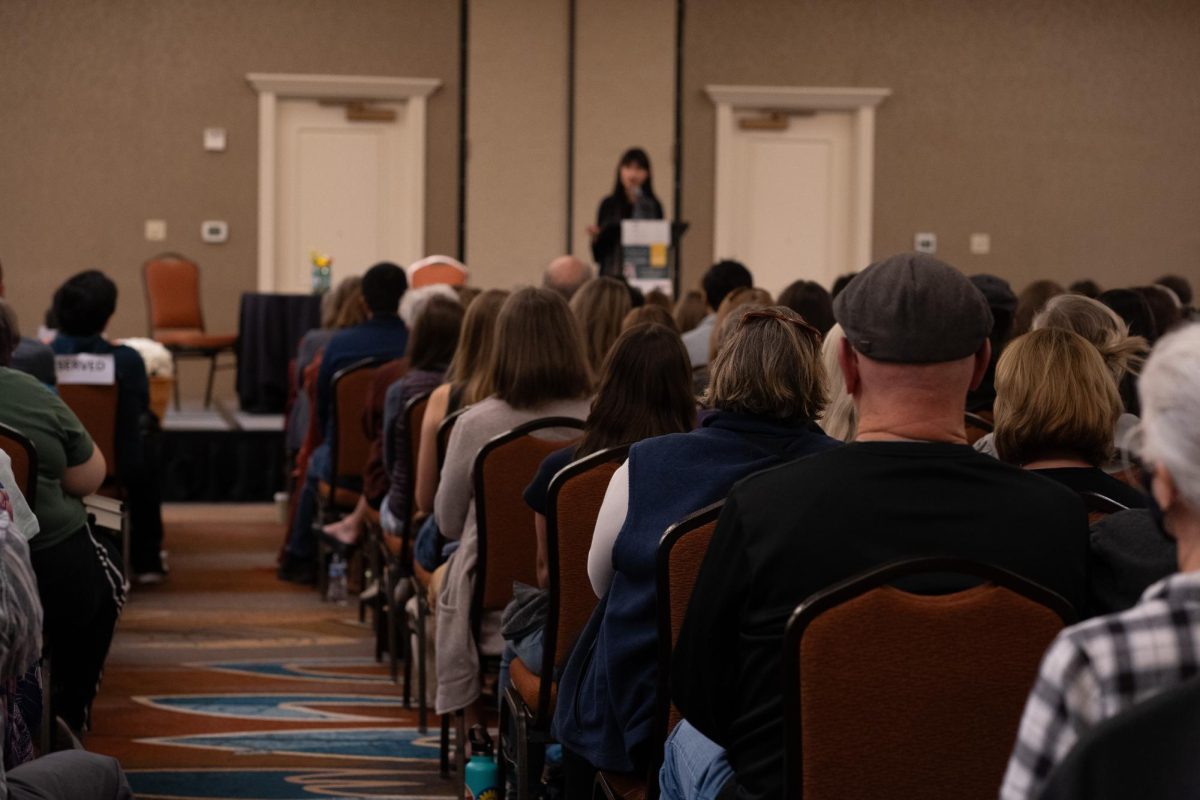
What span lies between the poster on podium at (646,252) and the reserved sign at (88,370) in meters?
3.74

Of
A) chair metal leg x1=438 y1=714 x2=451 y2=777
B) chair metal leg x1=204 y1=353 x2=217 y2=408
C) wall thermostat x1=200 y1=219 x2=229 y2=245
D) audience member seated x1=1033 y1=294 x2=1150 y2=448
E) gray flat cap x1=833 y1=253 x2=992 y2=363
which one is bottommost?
chair metal leg x1=438 y1=714 x2=451 y2=777

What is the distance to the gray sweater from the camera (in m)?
3.56

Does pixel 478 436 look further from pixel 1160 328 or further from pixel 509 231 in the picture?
pixel 509 231

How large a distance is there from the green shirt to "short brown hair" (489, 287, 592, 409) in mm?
988

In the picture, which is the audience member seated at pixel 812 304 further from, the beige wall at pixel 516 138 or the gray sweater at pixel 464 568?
the beige wall at pixel 516 138

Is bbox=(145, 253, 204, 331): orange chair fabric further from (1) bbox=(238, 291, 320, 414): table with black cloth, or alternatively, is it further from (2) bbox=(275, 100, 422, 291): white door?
(2) bbox=(275, 100, 422, 291): white door

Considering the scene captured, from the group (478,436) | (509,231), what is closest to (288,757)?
(478,436)

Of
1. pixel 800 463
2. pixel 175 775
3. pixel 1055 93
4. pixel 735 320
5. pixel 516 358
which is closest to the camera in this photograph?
pixel 800 463

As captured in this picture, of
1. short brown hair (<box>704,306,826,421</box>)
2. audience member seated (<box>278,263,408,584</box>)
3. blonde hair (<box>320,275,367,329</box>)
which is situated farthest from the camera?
blonde hair (<box>320,275,367,329</box>)

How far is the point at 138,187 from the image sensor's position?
11.9 metres

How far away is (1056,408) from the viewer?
7.81 feet

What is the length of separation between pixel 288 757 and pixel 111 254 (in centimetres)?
873

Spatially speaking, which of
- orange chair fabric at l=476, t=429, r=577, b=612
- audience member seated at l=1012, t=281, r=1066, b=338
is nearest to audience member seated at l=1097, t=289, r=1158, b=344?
audience member seated at l=1012, t=281, r=1066, b=338

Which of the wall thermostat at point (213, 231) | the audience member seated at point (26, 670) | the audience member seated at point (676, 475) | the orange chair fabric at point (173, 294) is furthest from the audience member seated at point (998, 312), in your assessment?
the wall thermostat at point (213, 231)
